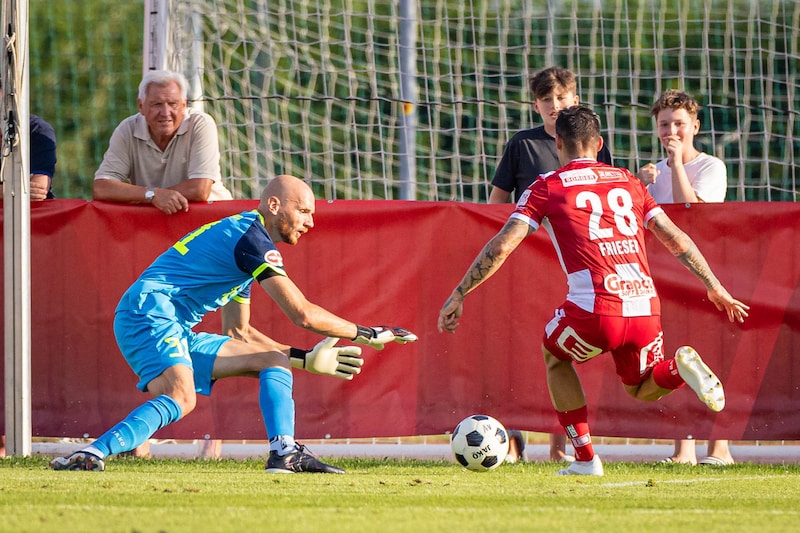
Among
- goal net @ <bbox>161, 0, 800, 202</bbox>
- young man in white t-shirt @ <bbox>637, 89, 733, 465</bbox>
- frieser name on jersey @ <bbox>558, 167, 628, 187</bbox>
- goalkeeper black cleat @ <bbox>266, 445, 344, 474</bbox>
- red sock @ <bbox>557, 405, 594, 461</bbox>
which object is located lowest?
goalkeeper black cleat @ <bbox>266, 445, 344, 474</bbox>

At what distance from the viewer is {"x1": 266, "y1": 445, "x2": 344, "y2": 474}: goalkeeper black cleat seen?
6.83 m

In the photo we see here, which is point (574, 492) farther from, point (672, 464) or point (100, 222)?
point (100, 222)

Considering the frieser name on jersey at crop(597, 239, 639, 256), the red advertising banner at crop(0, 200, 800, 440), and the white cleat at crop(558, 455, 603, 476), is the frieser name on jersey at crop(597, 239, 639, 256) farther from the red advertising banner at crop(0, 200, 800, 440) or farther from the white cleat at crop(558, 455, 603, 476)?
the red advertising banner at crop(0, 200, 800, 440)

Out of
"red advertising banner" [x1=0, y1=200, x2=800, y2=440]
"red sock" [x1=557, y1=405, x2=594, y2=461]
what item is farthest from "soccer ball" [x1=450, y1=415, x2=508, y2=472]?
"red advertising banner" [x1=0, y1=200, x2=800, y2=440]

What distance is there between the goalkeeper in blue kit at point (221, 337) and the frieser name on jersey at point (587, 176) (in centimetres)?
120

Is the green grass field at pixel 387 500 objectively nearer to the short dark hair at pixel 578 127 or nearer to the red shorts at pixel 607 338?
Answer: the red shorts at pixel 607 338

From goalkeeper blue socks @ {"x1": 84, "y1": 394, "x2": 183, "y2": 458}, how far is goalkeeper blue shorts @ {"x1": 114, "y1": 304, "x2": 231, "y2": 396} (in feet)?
0.71

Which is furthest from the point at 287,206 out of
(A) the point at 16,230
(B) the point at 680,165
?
(B) the point at 680,165

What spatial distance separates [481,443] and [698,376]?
1.25 metres

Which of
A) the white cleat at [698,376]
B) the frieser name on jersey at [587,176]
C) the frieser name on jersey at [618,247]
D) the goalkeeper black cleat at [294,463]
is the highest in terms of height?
the frieser name on jersey at [587,176]

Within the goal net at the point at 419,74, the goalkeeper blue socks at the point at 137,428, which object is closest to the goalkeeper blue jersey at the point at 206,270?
the goalkeeper blue socks at the point at 137,428

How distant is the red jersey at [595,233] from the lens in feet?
22.1

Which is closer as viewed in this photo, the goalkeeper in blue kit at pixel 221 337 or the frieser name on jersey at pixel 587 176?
the goalkeeper in blue kit at pixel 221 337

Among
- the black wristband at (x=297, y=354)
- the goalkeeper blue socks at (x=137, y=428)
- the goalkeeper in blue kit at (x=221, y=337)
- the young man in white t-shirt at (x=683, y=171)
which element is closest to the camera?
the goalkeeper blue socks at (x=137, y=428)
